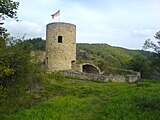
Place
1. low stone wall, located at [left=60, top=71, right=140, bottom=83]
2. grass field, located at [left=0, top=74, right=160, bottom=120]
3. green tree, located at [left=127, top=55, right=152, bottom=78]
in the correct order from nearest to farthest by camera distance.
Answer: grass field, located at [left=0, top=74, right=160, bottom=120], low stone wall, located at [left=60, top=71, right=140, bottom=83], green tree, located at [left=127, top=55, right=152, bottom=78]

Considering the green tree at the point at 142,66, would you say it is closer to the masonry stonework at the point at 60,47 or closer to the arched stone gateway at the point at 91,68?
the arched stone gateway at the point at 91,68

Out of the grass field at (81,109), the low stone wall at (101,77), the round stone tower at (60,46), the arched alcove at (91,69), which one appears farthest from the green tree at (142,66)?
the grass field at (81,109)

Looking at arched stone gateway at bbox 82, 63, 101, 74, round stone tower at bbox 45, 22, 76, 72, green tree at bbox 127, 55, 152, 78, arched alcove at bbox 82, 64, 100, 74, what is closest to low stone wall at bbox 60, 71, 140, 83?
round stone tower at bbox 45, 22, 76, 72

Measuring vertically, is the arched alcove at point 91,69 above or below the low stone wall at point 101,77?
above

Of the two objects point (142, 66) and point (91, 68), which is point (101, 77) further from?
point (142, 66)

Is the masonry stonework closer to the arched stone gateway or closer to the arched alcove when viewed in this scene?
the arched stone gateway

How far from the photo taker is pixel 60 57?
28594mm

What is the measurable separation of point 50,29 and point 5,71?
69.9ft

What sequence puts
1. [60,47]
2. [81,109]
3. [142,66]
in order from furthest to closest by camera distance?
[142,66], [60,47], [81,109]

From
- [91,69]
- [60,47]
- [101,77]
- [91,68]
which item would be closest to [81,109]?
[101,77]

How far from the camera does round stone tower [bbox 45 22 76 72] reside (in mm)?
28641

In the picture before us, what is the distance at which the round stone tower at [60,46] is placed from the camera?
28641 millimetres

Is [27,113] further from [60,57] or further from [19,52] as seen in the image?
[60,57]

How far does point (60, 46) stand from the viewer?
94.4 ft
